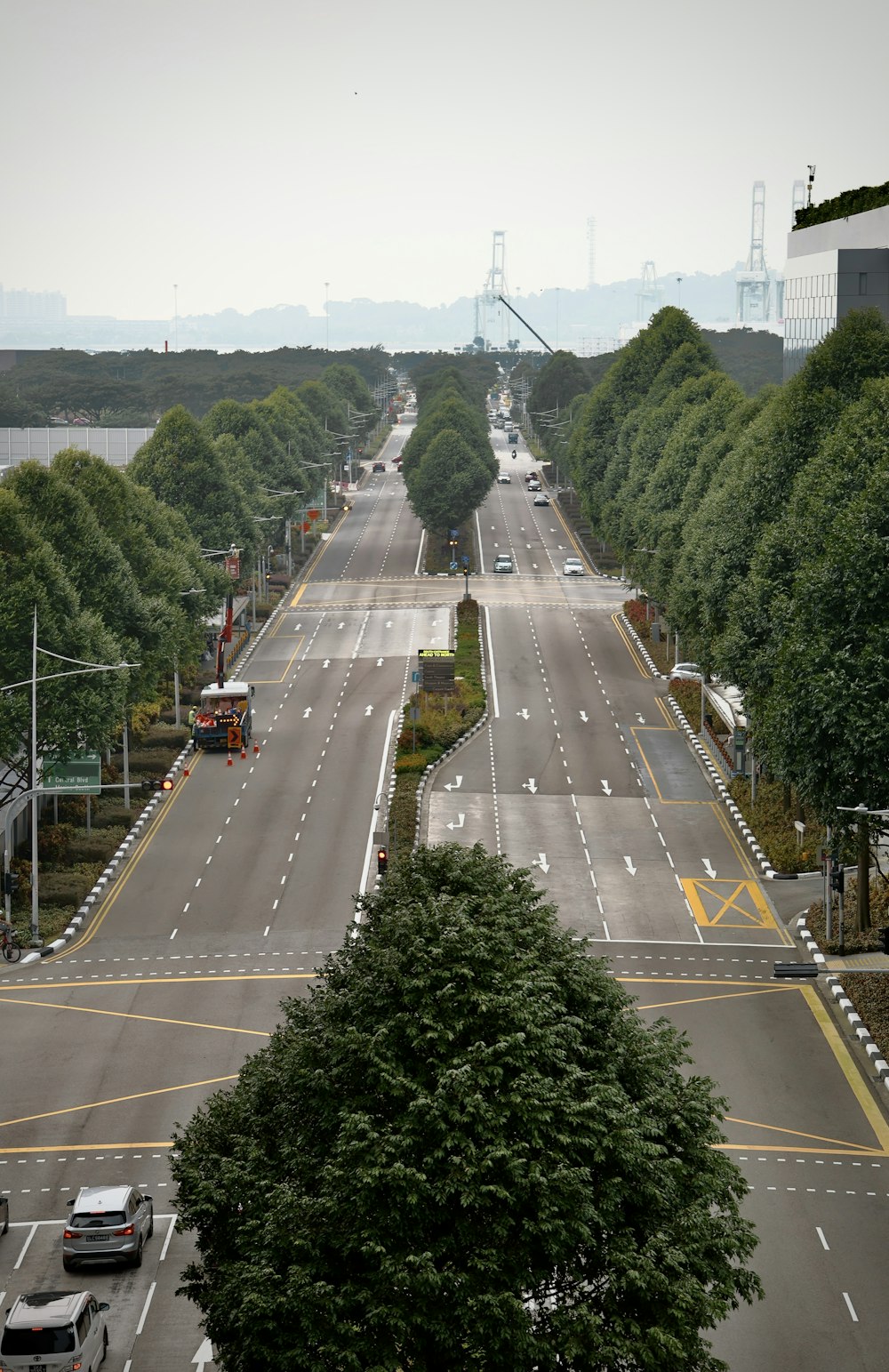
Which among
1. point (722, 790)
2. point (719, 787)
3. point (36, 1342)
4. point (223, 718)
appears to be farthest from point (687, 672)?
point (36, 1342)

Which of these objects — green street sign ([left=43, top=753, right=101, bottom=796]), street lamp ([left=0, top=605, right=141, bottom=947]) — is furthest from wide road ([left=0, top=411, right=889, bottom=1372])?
green street sign ([left=43, top=753, right=101, bottom=796])

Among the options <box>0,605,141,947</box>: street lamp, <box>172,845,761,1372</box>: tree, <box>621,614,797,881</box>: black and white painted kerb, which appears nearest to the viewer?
<box>172,845,761,1372</box>: tree

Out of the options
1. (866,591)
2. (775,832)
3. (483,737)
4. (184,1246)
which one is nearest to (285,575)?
(483,737)

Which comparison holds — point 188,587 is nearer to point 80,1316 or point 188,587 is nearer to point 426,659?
point 426,659

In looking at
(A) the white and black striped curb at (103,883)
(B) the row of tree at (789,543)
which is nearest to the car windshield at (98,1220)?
(A) the white and black striped curb at (103,883)

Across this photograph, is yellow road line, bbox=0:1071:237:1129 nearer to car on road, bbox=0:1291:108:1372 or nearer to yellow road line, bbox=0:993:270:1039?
yellow road line, bbox=0:993:270:1039
